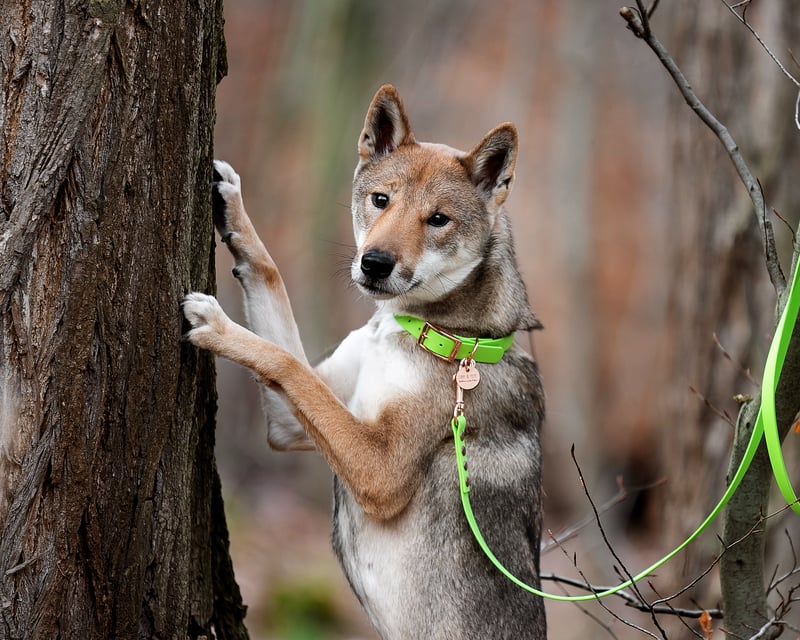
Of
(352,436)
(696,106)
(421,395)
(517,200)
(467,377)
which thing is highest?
(696,106)

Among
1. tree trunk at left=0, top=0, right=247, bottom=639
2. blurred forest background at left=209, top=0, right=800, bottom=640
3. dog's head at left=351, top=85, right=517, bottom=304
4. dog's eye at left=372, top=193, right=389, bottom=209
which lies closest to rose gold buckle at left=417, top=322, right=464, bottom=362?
dog's head at left=351, top=85, right=517, bottom=304

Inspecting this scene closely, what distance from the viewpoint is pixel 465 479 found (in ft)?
11.9

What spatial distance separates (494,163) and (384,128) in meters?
0.54

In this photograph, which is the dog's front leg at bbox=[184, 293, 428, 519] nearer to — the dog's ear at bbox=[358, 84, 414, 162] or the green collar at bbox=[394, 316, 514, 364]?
the green collar at bbox=[394, 316, 514, 364]

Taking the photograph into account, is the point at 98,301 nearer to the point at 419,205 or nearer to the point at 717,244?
the point at 419,205

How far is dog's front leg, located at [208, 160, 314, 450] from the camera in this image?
4039mm

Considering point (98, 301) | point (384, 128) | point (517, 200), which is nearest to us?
point (98, 301)

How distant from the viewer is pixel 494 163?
13.9 ft

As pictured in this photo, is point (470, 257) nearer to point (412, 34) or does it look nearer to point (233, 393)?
point (233, 393)

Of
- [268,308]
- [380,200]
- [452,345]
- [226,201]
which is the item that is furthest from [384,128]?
[452,345]

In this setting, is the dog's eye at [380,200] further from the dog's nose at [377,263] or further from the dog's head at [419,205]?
the dog's nose at [377,263]

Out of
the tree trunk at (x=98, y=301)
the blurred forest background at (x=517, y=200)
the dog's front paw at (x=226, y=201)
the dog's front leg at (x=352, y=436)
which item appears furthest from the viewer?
the blurred forest background at (x=517, y=200)

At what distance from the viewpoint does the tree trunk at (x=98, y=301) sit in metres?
2.73

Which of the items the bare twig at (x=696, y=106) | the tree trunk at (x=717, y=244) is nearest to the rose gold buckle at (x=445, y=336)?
the bare twig at (x=696, y=106)
